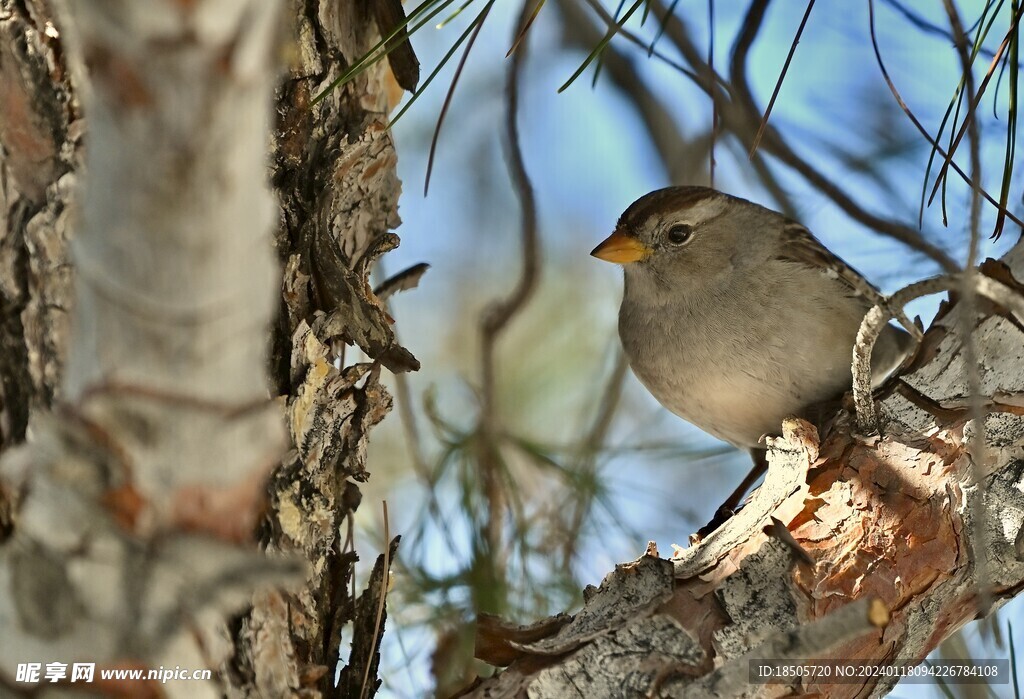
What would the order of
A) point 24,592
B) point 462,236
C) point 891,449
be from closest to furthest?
point 24,592 < point 891,449 < point 462,236

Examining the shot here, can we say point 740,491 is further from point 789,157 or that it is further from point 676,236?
point 789,157

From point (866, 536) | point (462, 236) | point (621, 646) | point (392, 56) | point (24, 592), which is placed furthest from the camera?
point (462, 236)

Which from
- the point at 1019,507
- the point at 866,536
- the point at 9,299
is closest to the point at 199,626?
the point at 9,299

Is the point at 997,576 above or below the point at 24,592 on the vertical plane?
above

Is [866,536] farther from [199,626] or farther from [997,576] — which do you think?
[199,626]

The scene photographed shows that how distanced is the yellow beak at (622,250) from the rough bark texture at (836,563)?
2.88 feet

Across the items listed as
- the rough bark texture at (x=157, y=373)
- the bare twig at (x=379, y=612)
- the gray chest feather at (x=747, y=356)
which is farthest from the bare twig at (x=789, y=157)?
the rough bark texture at (x=157, y=373)

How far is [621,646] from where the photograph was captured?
1.67m

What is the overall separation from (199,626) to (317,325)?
2.69 ft

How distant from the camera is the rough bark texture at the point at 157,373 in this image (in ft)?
2.95

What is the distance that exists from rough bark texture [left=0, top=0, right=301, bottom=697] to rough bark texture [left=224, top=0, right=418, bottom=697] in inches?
18.0

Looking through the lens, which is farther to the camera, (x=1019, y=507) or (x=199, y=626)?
(x=1019, y=507)

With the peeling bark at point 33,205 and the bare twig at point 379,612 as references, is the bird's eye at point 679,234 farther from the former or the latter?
the peeling bark at point 33,205

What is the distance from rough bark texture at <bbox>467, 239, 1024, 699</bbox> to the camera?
1661mm
